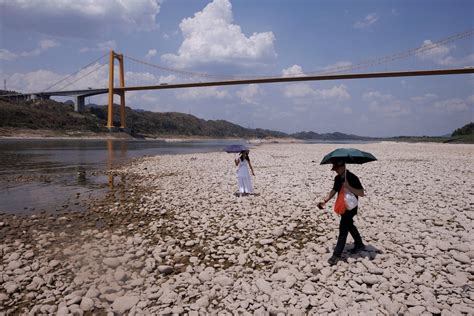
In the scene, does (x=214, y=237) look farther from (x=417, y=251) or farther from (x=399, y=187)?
(x=399, y=187)

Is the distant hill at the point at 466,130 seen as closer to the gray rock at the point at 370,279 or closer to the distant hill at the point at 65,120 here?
the gray rock at the point at 370,279

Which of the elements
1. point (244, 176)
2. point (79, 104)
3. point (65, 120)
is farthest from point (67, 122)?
point (244, 176)

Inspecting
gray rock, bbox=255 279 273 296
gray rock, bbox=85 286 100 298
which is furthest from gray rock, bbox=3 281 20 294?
gray rock, bbox=255 279 273 296

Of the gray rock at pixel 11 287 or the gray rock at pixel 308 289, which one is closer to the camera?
the gray rock at pixel 308 289

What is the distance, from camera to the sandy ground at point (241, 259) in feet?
12.2

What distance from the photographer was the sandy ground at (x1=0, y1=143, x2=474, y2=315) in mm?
3719

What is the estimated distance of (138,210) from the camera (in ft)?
25.6

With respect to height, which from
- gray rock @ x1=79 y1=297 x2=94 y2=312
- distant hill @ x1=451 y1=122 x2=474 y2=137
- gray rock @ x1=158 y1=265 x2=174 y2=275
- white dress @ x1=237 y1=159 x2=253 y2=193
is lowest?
gray rock @ x1=79 y1=297 x2=94 y2=312

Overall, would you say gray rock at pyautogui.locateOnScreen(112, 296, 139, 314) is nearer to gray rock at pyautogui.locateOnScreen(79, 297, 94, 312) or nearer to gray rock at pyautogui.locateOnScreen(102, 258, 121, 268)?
gray rock at pyautogui.locateOnScreen(79, 297, 94, 312)

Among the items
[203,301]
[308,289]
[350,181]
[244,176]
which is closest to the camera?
[203,301]

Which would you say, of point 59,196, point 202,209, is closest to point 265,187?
point 202,209

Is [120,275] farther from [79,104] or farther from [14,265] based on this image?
[79,104]

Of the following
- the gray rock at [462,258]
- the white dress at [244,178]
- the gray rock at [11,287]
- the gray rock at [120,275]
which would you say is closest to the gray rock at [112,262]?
the gray rock at [120,275]

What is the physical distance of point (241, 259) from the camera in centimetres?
478
